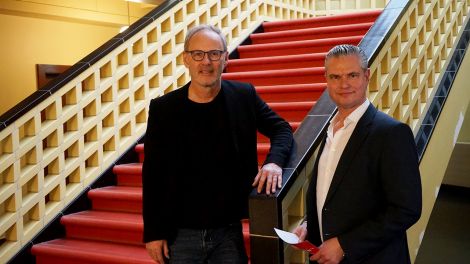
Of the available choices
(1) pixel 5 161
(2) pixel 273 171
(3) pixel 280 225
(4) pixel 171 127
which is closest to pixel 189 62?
(4) pixel 171 127

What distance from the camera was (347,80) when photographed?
6.07 feet

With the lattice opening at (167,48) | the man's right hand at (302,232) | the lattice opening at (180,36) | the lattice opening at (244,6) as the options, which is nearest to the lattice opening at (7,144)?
the lattice opening at (167,48)

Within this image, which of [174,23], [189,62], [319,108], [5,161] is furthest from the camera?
[174,23]

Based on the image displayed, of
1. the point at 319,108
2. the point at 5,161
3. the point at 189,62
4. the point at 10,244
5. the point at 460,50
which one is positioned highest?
the point at 460,50

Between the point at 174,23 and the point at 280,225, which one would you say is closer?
the point at 280,225

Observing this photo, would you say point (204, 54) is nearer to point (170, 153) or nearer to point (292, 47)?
point (170, 153)

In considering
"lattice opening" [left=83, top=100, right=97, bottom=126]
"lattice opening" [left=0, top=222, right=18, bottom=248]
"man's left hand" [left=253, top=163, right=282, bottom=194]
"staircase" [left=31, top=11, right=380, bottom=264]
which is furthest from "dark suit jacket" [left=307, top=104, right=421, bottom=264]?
"lattice opening" [left=83, top=100, right=97, bottom=126]

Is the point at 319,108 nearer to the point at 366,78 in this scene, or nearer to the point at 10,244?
the point at 366,78

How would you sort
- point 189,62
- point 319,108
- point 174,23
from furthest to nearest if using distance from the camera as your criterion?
point 174,23, point 319,108, point 189,62

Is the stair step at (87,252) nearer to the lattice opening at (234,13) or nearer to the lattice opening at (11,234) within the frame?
the lattice opening at (11,234)

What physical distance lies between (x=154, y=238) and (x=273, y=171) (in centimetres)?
57

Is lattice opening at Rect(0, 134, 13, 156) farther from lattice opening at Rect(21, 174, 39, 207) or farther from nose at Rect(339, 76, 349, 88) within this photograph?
nose at Rect(339, 76, 349, 88)

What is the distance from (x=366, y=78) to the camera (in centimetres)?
189

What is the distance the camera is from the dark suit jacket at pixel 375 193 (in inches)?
68.5
